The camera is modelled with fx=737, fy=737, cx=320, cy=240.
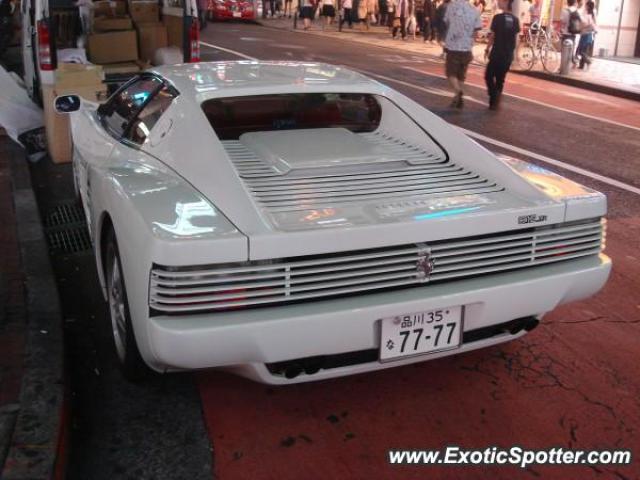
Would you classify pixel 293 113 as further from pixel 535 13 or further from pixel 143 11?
pixel 535 13

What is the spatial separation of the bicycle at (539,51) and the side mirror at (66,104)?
14.4 meters

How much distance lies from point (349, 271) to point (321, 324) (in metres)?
0.24

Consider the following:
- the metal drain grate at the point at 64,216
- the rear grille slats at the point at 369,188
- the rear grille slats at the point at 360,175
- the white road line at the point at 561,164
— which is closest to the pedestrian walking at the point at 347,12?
the white road line at the point at 561,164

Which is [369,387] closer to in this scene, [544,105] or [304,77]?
[304,77]

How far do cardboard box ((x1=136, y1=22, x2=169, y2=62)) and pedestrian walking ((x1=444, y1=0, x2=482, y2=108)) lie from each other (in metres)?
4.47

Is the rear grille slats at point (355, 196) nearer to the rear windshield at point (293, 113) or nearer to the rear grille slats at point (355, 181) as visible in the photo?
the rear grille slats at point (355, 181)

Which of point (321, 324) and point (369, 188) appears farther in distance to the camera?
point (369, 188)

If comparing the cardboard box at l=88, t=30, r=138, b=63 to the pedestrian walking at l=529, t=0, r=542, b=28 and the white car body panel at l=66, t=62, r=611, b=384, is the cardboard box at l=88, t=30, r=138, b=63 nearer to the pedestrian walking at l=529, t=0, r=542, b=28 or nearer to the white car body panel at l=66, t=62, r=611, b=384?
the white car body panel at l=66, t=62, r=611, b=384

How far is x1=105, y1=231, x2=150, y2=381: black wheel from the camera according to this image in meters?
3.20

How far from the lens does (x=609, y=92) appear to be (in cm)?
1501

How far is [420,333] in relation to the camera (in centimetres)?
296

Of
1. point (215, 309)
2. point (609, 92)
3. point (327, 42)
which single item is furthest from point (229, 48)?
point (215, 309)

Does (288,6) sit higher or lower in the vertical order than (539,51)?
higher

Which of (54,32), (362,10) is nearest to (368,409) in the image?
(54,32)
